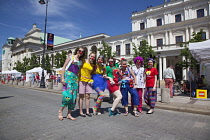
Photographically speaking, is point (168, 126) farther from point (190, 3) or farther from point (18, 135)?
point (190, 3)

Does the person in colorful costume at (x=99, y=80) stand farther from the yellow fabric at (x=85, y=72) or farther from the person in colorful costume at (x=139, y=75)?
the person in colorful costume at (x=139, y=75)

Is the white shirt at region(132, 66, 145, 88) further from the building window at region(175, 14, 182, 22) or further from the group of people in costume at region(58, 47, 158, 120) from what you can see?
the building window at region(175, 14, 182, 22)

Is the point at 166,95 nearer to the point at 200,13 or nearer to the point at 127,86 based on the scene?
the point at 127,86

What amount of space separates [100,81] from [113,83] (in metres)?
0.44

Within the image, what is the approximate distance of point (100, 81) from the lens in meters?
4.59

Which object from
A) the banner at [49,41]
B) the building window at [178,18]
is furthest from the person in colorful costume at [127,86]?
the building window at [178,18]

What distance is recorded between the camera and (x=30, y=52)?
66312 millimetres

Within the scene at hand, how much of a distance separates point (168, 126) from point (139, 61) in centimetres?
229

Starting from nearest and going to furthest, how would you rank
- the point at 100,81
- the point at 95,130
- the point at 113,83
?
1. the point at 95,130
2. the point at 113,83
3. the point at 100,81

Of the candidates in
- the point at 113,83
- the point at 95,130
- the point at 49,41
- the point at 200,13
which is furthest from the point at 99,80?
the point at 200,13

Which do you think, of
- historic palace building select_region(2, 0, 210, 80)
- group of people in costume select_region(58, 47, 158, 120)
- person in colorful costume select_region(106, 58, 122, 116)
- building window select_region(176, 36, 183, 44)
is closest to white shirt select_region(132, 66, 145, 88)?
group of people in costume select_region(58, 47, 158, 120)

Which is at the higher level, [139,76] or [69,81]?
[139,76]

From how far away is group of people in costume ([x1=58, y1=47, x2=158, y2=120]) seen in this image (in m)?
3.96

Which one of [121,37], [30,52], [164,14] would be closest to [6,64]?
[30,52]
